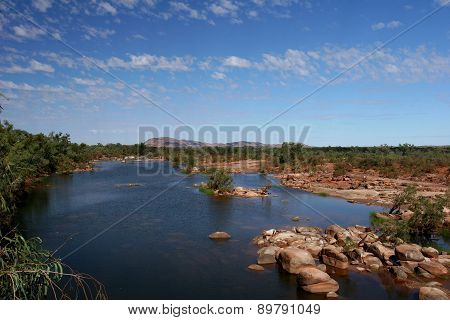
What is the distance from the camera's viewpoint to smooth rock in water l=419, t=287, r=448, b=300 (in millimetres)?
14164

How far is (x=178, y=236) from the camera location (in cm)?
2377

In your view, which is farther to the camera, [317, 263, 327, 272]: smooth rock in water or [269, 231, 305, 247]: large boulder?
[269, 231, 305, 247]: large boulder

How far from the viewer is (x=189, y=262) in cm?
1919

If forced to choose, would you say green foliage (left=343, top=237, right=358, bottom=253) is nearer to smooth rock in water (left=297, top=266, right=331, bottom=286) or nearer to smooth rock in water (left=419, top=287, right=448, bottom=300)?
smooth rock in water (left=297, top=266, right=331, bottom=286)

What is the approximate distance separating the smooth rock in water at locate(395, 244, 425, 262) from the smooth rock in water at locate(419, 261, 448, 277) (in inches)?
22.2

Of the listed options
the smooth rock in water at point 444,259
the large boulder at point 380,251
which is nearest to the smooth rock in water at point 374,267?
the large boulder at point 380,251

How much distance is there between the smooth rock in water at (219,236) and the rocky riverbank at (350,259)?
6.34 ft

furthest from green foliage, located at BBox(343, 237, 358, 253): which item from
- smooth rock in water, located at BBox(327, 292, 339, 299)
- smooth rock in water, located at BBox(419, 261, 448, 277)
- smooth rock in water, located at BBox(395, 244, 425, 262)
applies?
smooth rock in water, located at BBox(327, 292, 339, 299)

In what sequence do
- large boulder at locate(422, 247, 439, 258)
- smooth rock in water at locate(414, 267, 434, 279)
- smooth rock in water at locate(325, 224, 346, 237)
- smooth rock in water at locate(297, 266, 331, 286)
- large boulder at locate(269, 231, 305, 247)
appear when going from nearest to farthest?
smooth rock in water at locate(297, 266, 331, 286)
smooth rock in water at locate(414, 267, 434, 279)
large boulder at locate(422, 247, 439, 258)
large boulder at locate(269, 231, 305, 247)
smooth rock in water at locate(325, 224, 346, 237)

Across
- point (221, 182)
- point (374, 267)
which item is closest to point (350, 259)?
point (374, 267)

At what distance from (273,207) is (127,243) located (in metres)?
14.5

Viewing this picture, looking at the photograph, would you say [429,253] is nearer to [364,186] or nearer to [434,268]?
[434,268]

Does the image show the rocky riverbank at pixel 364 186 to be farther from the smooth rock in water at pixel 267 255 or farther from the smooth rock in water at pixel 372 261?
the smooth rock in water at pixel 267 255
